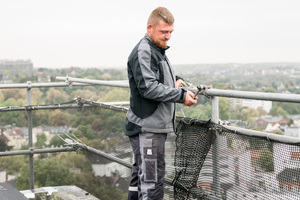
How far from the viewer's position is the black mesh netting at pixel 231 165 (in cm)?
236

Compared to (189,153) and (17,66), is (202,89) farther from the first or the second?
(17,66)

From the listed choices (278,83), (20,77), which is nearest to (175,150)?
(20,77)

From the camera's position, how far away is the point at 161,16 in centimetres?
279

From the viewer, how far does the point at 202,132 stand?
115 inches

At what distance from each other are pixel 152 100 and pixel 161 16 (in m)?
0.51

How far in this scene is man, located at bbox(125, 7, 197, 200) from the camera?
2.77m

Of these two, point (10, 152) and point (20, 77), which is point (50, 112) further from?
point (20, 77)

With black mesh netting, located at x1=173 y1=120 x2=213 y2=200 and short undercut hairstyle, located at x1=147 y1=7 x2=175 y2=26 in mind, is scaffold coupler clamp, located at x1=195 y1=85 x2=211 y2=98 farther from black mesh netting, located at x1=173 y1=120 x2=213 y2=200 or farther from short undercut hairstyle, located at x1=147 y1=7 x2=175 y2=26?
short undercut hairstyle, located at x1=147 y1=7 x2=175 y2=26

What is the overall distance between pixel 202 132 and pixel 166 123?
0.79 ft

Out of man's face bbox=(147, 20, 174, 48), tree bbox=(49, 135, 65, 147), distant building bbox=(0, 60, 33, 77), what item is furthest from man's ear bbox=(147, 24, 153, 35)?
distant building bbox=(0, 60, 33, 77)

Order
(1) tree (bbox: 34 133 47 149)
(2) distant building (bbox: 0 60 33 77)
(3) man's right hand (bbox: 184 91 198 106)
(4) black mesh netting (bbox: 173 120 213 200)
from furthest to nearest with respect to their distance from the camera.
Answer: (2) distant building (bbox: 0 60 33 77) → (1) tree (bbox: 34 133 47 149) → (4) black mesh netting (bbox: 173 120 213 200) → (3) man's right hand (bbox: 184 91 198 106)

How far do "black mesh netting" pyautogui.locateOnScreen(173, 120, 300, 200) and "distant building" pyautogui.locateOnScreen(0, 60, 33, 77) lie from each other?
183ft

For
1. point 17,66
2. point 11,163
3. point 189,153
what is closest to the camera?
point 189,153

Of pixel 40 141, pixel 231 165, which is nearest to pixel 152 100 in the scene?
pixel 231 165
